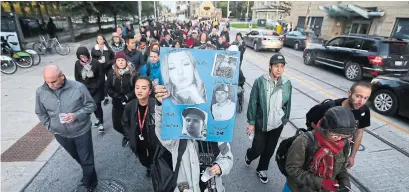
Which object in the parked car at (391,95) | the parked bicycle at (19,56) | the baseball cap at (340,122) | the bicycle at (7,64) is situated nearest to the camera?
the baseball cap at (340,122)

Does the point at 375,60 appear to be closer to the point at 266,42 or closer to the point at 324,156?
the point at 266,42

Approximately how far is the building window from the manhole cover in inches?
849

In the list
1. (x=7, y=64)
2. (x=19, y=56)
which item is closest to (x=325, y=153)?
(x=7, y=64)

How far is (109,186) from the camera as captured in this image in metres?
3.49

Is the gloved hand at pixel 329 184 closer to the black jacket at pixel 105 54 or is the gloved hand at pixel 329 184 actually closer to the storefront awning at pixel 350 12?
the black jacket at pixel 105 54

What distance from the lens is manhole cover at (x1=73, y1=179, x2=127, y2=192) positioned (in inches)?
135

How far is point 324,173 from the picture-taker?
1861 millimetres

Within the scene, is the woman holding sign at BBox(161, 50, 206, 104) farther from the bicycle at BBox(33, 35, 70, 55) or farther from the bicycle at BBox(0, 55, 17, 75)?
the bicycle at BBox(33, 35, 70, 55)

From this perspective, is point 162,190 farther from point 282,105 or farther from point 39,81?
point 39,81

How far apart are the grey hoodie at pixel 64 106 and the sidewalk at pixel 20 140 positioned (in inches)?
55.7

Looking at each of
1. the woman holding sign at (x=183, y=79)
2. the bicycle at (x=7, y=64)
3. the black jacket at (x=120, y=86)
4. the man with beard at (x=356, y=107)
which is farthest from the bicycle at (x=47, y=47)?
the man with beard at (x=356, y=107)

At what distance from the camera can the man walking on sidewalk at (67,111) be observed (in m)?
2.73

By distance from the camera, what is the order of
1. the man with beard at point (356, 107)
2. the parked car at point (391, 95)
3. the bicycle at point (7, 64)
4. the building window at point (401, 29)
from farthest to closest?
the building window at point (401, 29), the bicycle at point (7, 64), the parked car at point (391, 95), the man with beard at point (356, 107)

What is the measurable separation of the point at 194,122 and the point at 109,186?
2496mm
